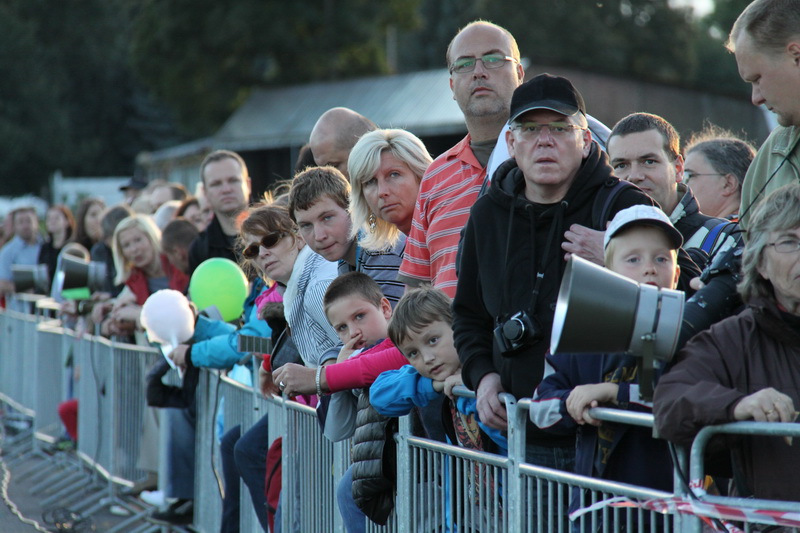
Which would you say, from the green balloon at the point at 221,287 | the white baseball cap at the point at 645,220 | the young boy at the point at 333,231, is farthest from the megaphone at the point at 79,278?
the white baseball cap at the point at 645,220

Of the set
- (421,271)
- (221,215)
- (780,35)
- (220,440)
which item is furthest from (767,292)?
(221,215)

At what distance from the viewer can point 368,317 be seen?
15.6ft

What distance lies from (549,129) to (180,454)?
15.2 feet

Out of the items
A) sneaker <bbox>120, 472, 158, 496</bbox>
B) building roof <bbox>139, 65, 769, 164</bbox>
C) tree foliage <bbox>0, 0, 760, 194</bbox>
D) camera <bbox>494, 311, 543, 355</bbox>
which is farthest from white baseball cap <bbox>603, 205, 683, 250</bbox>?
tree foliage <bbox>0, 0, 760, 194</bbox>

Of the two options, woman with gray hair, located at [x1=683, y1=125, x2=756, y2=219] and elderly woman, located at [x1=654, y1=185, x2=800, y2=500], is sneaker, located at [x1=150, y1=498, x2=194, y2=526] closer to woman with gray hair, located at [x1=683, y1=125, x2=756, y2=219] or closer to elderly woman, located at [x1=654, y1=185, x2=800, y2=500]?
woman with gray hair, located at [x1=683, y1=125, x2=756, y2=219]

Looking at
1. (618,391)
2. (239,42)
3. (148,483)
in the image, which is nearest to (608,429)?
(618,391)

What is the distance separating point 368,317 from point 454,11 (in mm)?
51939

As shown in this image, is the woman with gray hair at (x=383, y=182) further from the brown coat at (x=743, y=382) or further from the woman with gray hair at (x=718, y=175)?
the brown coat at (x=743, y=382)

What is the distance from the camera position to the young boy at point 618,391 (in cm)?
312

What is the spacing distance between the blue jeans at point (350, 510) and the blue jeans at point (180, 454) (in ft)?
10.3

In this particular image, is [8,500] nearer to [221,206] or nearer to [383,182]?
[221,206]

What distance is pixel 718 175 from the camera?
5.06 metres

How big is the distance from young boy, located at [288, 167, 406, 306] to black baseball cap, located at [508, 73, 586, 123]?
5.39 feet

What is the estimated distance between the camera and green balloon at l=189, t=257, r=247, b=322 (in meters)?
7.08
